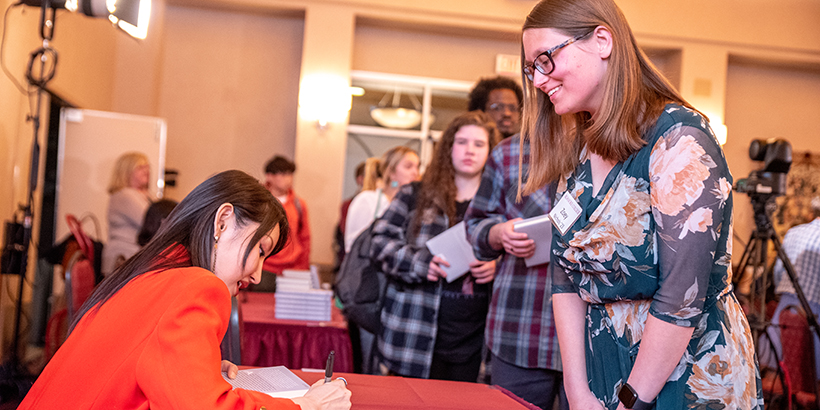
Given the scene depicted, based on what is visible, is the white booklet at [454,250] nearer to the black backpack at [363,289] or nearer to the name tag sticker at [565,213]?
the black backpack at [363,289]

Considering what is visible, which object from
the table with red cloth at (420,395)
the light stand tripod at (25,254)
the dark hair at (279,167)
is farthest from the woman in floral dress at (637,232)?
the dark hair at (279,167)

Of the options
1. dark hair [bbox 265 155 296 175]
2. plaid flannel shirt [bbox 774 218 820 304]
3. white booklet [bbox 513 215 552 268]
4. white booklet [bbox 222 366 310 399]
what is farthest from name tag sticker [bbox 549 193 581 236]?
dark hair [bbox 265 155 296 175]

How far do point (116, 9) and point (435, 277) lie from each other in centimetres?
266

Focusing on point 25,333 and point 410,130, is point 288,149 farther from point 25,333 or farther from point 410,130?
point 25,333

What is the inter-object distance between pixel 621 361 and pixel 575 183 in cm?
36

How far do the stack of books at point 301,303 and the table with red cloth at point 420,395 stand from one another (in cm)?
120

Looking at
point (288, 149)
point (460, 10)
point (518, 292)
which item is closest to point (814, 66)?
point (460, 10)

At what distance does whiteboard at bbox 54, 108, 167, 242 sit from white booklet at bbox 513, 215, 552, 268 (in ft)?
15.8

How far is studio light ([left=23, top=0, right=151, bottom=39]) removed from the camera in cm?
337

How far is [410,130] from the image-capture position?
272 inches

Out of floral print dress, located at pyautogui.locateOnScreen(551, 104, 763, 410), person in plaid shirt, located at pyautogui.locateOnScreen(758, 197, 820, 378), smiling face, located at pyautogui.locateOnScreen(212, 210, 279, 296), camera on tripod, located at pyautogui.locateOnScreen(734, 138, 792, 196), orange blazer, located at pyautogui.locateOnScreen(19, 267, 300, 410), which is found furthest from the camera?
person in plaid shirt, located at pyautogui.locateOnScreen(758, 197, 820, 378)

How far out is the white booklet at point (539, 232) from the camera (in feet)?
5.72

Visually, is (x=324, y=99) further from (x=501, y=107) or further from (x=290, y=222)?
(x=501, y=107)

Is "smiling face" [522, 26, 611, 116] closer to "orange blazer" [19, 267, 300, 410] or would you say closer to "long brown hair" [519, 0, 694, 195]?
"long brown hair" [519, 0, 694, 195]
